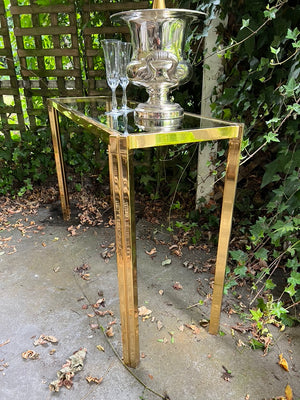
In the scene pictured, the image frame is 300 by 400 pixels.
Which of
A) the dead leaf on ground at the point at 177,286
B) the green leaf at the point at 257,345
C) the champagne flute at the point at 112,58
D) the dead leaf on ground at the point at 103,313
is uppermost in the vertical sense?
the champagne flute at the point at 112,58

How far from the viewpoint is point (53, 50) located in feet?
7.16

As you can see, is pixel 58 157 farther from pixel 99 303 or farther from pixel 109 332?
pixel 109 332

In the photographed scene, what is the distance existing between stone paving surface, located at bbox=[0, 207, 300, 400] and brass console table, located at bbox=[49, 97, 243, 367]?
0.10 m

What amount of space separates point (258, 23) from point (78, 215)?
156cm

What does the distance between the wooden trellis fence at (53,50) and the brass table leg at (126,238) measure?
1591 mm

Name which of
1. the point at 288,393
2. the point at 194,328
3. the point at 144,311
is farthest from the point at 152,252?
the point at 288,393

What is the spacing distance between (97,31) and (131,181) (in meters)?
1.68

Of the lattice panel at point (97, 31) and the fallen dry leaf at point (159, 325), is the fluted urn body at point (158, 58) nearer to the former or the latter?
the fallen dry leaf at point (159, 325)

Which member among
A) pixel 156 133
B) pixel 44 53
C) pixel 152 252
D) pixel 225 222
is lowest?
pixel 152 252

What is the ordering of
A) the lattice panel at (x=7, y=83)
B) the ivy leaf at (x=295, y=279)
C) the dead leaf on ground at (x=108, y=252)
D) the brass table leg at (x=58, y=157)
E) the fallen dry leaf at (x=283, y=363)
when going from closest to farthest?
the fallen dry leaf at (x=283, y=363), the ivy leaf at (x=295, y=279), the dead leaf on ground at (x=108, y=252), the brass table leg at (x=58, y=157), the lattice panel at (x=7, y=83)

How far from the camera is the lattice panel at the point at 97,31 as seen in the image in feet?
6.50

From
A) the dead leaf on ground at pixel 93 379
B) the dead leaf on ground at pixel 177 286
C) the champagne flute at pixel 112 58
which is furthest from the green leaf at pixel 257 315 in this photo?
the champagne flute at pixel 112 58

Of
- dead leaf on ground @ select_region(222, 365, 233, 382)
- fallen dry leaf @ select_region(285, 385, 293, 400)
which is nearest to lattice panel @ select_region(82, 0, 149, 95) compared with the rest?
dead leaf on ground @ select_region(222, 365, 233, 382)

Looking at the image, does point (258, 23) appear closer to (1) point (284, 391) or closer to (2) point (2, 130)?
(1) point (284, 391)
